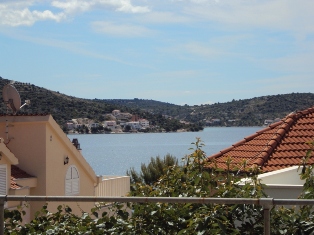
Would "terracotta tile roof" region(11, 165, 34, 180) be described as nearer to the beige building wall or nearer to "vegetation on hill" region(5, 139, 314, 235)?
the beige building wall

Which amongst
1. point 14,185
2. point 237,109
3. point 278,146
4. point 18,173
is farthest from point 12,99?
point 237,109

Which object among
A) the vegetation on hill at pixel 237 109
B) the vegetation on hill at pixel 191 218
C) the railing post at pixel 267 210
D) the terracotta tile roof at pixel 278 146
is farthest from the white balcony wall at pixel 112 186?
the vegetation on hill at pixel 237 109

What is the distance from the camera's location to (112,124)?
94.6 meters

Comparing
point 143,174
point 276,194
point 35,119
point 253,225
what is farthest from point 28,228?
point 143,174

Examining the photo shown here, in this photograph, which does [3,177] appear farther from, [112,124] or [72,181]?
[112,124]

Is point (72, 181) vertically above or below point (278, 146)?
below

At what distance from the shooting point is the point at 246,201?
4.64m

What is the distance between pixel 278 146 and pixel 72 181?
9573 millimetres

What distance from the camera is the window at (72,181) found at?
22016mm

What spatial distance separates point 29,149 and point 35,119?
1024mm

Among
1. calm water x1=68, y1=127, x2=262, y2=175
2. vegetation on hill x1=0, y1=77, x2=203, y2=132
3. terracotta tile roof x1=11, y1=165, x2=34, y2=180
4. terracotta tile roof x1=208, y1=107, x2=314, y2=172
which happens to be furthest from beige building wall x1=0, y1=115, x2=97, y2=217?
vegetation on hill x1=0, y1=77, x2=203, y2=132

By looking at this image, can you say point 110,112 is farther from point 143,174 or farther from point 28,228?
point 28,228

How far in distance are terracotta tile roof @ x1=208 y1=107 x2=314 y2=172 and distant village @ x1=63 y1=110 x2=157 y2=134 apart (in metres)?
55.3

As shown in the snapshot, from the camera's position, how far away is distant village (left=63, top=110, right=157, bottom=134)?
76.8 m
